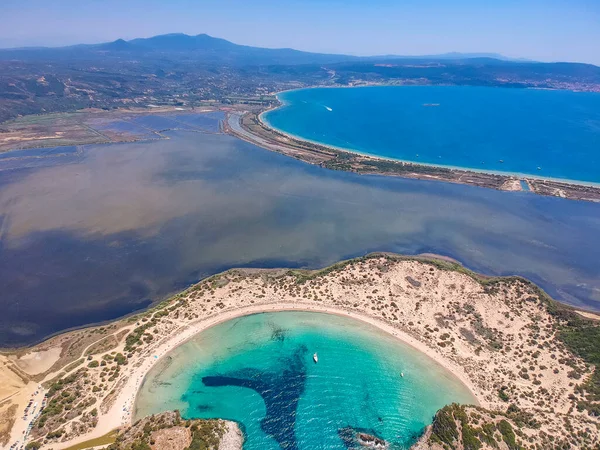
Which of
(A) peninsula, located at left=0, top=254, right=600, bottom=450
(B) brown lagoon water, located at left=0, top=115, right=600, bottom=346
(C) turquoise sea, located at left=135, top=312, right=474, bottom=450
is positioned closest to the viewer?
(A) peninsula, located at left=0, top=254, right=600, bottom=450

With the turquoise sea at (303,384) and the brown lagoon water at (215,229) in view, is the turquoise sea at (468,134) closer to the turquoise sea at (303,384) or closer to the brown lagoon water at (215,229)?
the brown lagoon water at (215,229)

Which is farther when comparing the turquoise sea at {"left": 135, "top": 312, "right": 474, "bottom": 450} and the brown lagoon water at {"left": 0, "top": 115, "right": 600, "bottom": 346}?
the brown lagoon water at {"left": 0, "top": 115, "right": 600, "bottom": 346}

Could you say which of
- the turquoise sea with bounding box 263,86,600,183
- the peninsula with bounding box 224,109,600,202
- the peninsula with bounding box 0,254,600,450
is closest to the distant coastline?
the peninsula with bounding box 224,109,600,202

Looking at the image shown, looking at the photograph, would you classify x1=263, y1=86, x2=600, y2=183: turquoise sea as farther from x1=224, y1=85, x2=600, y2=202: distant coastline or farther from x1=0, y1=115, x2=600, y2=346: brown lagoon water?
x1=0, y1=115, x2=600, y2=346: brown lagoon water

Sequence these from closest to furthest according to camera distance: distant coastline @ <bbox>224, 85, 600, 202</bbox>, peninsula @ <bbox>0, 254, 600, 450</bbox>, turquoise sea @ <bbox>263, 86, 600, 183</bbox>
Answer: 1. peninsula @ <bbox>0, 254, 600, 450</bbox>
2. distant coastline @ <bbox>224, 85, 600, 202</bbox>
3. turquoise sea @ <bbox>263, 86, 600, 183</bbox>

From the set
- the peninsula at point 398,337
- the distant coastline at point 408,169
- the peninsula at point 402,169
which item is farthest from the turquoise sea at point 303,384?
the distant coastline at point 408,169

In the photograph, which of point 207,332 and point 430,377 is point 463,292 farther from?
point 207,332

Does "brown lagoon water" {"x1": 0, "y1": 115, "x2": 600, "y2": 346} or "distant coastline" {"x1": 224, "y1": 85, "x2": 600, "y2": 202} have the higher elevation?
"distant coastline" {"x1": 224, "y1": 85, "x2": 600, "y2": 202}
